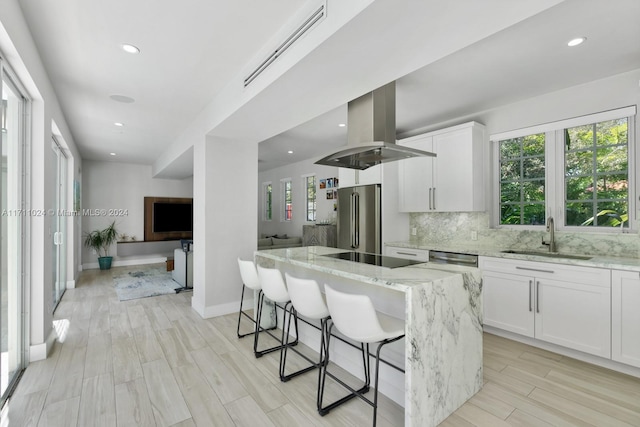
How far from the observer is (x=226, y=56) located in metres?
2.65

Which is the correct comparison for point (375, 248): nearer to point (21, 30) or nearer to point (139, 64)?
point (139, 64)

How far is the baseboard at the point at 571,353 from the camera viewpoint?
98.3 inches

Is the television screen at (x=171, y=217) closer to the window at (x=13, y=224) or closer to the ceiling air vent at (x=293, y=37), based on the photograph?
the window at (x=13, y=224)

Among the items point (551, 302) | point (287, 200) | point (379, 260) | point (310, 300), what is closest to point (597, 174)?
point (551, 302)

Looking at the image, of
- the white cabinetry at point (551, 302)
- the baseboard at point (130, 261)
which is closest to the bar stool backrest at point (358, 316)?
the white cabinetry at point (551, 302)

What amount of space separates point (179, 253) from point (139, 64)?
3.66 metres

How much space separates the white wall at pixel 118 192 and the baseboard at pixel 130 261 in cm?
9

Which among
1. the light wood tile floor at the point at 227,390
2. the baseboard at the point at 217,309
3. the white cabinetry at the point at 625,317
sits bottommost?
the light wood tile floor at the point at 227,390

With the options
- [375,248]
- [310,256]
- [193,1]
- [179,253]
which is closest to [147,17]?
[193,1]

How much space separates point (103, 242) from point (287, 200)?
4.54 meters

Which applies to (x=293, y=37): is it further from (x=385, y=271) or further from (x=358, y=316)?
(x=358, y=316)

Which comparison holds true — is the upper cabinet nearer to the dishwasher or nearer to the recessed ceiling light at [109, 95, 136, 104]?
the dishwasher

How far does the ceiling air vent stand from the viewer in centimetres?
180

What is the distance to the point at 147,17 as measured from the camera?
2.14 m
